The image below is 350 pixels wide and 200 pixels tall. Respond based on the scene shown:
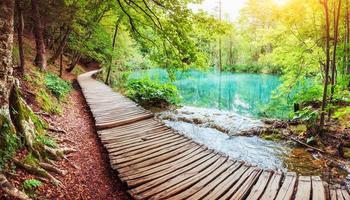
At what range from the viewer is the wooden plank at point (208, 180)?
4.48m

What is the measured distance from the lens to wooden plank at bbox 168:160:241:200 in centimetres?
448

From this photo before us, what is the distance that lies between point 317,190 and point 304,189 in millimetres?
242

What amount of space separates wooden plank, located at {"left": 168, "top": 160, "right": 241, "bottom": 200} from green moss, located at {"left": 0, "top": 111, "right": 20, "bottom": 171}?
272 cm

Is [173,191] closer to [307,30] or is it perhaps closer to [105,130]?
[105,130]

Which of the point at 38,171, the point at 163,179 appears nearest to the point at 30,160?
the point at 38,171

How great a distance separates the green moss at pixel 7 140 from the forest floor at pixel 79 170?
19cm

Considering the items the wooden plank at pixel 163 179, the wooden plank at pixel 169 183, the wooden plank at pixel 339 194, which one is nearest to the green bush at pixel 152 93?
the wooden plank at pixel 163 179

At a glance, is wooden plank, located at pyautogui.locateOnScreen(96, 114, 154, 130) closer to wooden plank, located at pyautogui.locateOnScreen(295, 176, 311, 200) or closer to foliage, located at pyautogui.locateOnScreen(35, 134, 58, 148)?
foliage, located at pyautogui.locateOnScreen(35, 134, 58, 148)

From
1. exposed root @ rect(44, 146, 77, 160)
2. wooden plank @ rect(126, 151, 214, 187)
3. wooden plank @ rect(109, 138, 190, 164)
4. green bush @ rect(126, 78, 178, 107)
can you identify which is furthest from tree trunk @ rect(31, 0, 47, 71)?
wooden plank @ rect(126, 151, 214, 187)

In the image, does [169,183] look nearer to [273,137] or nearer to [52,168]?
[52,168]

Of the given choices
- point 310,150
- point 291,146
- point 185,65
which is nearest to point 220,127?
point 291,146

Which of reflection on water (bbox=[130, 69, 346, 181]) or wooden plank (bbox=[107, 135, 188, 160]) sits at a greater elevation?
wooden plank (bbox=[107, 135, 188, 160])

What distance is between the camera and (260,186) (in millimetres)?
5004

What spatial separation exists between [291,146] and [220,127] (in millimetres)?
3182
